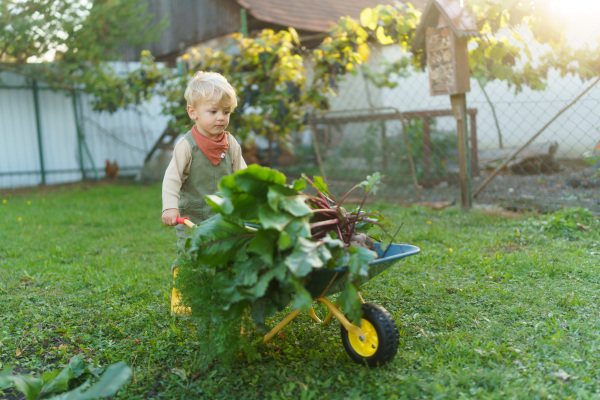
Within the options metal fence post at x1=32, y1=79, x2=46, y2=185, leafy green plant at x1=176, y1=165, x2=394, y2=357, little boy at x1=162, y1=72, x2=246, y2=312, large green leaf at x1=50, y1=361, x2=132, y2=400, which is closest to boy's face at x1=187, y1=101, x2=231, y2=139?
little boy at x1=162, y1=72, x2=246, y2=312

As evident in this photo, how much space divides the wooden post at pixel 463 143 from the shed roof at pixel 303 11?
3.73 metres

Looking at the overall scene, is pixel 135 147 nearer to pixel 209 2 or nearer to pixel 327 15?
pixel 209 2

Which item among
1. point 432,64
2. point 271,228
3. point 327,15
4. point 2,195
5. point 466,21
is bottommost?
point 2,195

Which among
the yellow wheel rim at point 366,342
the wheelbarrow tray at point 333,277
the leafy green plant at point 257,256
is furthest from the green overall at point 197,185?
the yellow wheel rim at point 366,342

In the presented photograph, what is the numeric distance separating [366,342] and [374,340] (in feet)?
0.15

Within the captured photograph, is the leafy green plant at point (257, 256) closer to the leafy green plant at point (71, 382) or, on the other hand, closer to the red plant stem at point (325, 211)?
the red plant stem at point (325, 211)

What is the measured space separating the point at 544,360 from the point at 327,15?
10.7m

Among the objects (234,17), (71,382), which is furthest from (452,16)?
(234,17)

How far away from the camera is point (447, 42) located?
506 centimetres

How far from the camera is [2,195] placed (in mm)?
8344

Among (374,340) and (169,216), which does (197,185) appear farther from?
(374,340)

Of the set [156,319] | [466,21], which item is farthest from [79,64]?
[156,319]

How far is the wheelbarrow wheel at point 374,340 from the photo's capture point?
2.10 metres

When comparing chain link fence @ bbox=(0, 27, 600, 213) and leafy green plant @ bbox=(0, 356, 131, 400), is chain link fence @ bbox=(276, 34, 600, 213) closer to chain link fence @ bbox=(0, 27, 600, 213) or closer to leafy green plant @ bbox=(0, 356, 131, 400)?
chain link fence @ bbox=(0, 27, 600, 213)
